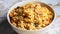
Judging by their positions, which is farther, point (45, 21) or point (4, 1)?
point (4, 1)

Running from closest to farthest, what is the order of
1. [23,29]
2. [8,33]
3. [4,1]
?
[23,29] < [8,33] < [4,1]

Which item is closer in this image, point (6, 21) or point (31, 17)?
point (31, 17)

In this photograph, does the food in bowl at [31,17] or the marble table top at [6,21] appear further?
the marble table top at [6,21]

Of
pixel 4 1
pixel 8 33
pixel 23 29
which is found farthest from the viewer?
pixel 4 1

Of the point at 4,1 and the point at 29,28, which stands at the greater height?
the point at 4,1

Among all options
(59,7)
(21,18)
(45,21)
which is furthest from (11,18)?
(59,7)

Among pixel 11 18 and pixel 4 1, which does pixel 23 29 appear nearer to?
pixel 11 18
